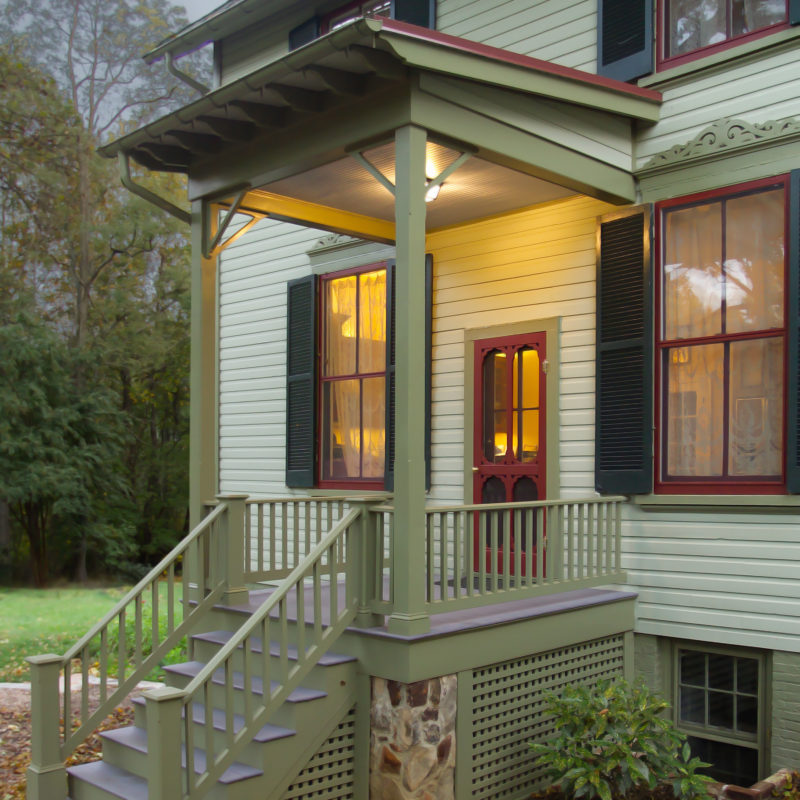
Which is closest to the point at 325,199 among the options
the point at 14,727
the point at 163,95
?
the point at 14,727

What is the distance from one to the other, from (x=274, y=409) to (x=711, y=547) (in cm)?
487

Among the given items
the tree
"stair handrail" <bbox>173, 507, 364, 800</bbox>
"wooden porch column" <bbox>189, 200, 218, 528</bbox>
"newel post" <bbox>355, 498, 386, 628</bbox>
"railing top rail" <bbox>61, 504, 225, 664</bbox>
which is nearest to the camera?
"stair handrail" <bbox>173, 507, 364, 800</bbox>

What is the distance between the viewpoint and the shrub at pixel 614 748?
4789 millimetres

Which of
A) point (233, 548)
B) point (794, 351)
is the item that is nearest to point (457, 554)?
point (233, 548)

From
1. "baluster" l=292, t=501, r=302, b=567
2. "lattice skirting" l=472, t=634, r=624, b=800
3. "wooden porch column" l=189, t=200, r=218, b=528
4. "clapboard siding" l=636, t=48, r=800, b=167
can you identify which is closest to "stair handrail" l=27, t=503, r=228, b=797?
"baluster" l=292, t=501, r=302, b=567

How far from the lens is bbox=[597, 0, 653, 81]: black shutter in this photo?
6469 millimetres

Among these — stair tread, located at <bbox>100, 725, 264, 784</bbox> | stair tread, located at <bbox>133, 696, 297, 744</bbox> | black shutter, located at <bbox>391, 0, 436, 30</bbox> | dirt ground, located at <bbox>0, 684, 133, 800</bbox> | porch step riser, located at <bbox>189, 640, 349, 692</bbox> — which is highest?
black shutter, located at <bbox>391, 0, 436, 30</bbox>

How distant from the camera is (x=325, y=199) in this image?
7070 mm

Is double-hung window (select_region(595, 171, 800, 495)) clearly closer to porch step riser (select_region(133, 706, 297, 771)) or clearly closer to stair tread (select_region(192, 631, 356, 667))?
stair tread (select_region(192, 631, 356, 667))

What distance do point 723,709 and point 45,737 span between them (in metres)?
4.36

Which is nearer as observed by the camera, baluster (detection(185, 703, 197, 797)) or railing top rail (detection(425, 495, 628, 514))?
baluster (detection(185, 703, 197, 797))

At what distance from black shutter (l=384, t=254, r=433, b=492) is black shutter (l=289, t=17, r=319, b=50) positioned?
2.62 metres

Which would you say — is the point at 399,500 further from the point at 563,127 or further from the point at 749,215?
the point at 749,215

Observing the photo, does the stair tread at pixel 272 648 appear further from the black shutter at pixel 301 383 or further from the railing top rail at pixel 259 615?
the black shutter at pixel 301 383
